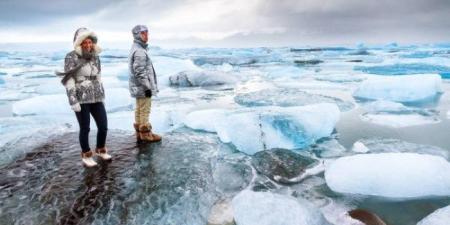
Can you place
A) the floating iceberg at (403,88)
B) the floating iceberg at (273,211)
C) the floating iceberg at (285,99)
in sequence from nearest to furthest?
the floating iceberg at (273,211)
the floating iceberg at (285,99)
the floating iceberg at (403,88)

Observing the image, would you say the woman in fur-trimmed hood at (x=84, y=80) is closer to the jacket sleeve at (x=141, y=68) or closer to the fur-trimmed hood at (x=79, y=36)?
the fur-trimmed hood at (x=79, y=36)

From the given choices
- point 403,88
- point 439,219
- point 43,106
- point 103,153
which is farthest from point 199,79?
point 439,219

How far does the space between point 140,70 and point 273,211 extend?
2.14 metres

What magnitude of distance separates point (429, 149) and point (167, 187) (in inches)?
149

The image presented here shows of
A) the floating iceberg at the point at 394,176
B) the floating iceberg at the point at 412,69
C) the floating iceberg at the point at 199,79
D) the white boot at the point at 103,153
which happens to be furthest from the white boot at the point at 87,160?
the floating iceberg at the point at 412,69

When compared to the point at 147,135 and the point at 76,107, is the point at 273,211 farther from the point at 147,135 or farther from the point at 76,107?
the point at 147,135

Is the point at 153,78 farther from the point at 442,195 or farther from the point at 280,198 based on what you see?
the point at 442,195

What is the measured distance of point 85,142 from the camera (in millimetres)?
3586

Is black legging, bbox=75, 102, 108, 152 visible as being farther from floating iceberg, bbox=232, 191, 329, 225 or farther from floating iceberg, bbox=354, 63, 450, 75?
floating iceberg, bbox=354, 63, 450, 75

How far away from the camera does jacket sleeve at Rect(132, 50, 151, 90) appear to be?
408 centimetres

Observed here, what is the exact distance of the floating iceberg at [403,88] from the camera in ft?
33.0

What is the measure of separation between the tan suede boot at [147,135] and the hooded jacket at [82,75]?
3.64ft

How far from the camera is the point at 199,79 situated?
49.7ft

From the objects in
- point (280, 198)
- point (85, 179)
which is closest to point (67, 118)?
point (85, 179)
